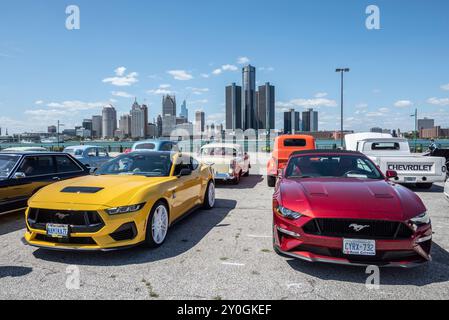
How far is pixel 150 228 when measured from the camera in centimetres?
438

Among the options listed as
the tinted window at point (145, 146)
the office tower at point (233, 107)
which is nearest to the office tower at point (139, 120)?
the office tower at point (233, 107)

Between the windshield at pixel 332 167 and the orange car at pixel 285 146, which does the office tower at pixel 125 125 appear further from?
the windshield at pixel 332 167

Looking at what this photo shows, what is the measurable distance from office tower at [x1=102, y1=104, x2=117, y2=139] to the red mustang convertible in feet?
293

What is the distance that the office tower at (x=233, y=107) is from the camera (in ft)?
246

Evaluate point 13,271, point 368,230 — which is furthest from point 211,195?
point 368,230

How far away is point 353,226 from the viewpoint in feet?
11.1

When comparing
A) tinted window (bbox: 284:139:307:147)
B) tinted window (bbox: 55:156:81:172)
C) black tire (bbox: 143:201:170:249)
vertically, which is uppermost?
tinted window (bbox: 284:139:307:147)

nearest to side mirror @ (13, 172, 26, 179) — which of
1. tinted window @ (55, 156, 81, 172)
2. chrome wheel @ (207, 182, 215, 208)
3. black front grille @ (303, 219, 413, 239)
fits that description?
tinted window @ (55, 156, 81, 172)

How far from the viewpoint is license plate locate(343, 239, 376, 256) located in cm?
330

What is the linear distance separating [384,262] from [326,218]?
742 millimetres

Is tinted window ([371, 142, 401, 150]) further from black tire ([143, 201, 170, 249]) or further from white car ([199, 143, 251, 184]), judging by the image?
black tire ([143, 201, 170, 249])

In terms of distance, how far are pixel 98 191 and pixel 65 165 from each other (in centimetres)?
398
